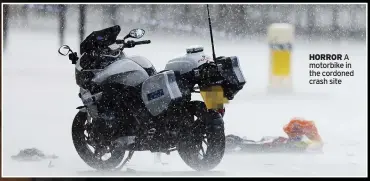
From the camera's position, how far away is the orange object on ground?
357 inches

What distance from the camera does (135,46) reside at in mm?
8344

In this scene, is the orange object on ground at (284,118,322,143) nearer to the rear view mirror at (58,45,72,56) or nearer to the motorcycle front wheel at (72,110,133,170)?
the motorcycle front wheel at (72,110,133,170)

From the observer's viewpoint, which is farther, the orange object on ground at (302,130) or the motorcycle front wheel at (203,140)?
the orange object on ground at (302,130)

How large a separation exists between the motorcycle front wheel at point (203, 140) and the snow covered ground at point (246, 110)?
348mm

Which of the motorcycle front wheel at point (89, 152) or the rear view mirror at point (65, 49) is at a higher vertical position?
the rear view mirror at point (65, 49)

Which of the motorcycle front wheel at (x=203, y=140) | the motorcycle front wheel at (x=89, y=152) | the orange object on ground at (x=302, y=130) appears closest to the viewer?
the motorcycle front wheel at (x=203, y=140)

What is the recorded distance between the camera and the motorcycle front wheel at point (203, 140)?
311 inches

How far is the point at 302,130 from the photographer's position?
29.7 feet

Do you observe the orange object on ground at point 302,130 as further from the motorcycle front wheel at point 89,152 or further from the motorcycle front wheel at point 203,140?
the motorcycle front wheel at point 89,152

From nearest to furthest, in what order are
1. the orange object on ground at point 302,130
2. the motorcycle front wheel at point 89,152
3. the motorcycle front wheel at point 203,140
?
the motorcycle front wheel at point 203,140 → the motorcycle front wheel at point 89,152 → the orange object on ground at point 302,130

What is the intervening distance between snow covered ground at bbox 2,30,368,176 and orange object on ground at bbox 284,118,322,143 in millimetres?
63

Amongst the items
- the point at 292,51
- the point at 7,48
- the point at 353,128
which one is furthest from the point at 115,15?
the point at 353,128

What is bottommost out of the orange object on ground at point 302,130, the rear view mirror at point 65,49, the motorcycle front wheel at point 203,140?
the orange object on ground at point 302,130

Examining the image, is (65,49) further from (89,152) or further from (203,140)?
(203,140)
